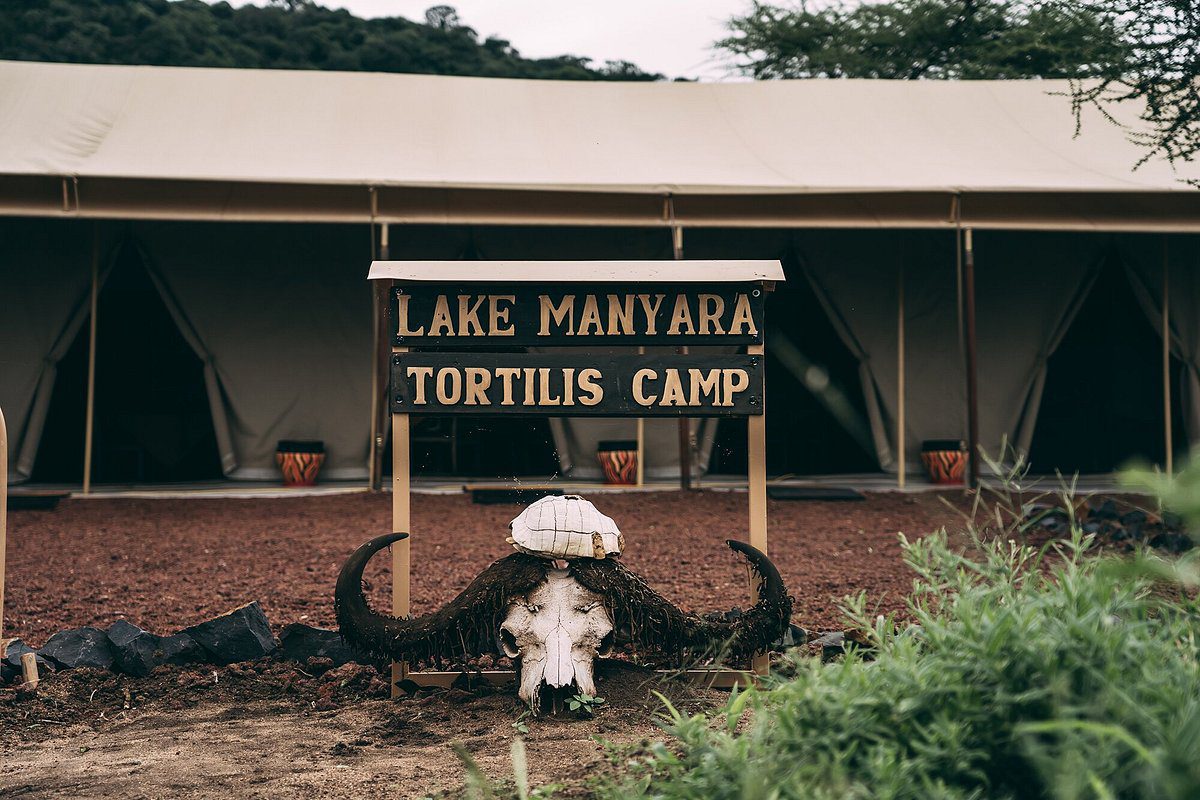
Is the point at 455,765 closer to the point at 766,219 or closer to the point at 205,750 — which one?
the point at 205,750

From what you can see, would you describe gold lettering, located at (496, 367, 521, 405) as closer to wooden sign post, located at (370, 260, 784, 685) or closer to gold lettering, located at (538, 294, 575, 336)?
wooden sign post, located at (370, 260, 784, 685)

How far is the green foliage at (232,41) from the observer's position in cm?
1975

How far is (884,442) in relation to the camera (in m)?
9.63

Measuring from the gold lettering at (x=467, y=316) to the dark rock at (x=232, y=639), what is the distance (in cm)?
145

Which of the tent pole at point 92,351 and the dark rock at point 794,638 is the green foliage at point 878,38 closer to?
the tent pole at point 92,351

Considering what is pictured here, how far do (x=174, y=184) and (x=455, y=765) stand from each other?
21.1ft

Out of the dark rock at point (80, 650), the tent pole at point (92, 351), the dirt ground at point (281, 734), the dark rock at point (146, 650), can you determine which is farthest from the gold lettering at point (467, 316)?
the tent pole at point (92, 351)

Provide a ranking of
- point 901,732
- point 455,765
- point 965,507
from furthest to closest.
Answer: point 965,507
point 455,765
point 901,732

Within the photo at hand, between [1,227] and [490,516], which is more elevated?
[1,227]

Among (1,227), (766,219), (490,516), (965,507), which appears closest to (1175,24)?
(766,219)

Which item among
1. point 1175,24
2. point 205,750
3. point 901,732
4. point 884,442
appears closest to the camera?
point 901,732

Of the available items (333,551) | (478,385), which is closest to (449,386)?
(478,385)

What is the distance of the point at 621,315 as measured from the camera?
3.62 meters

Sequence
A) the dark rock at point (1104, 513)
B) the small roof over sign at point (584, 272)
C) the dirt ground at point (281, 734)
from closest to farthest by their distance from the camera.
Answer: the dirt ground at point (281, 734)
the small roof over sign at point (584, 272)
the dark rock at point (1104, 513)
